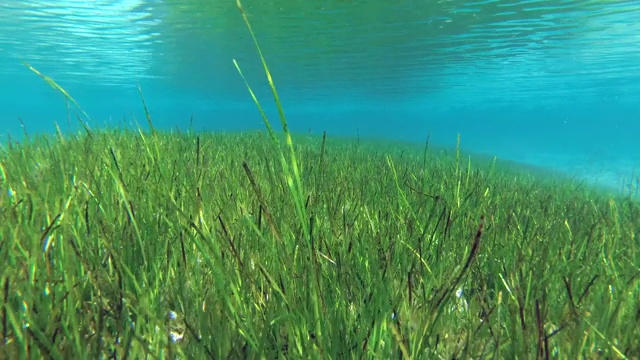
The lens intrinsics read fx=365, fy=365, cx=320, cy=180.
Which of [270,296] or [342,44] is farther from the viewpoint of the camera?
[342,44]

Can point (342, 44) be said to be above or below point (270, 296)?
above

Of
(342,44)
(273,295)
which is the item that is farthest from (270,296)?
(342,44)

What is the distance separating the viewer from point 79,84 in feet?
164

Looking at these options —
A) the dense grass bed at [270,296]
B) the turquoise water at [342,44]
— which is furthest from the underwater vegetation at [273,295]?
the turquoise water at [342,44]

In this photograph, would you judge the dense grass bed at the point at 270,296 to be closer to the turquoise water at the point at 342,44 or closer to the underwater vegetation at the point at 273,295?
the underwater vegetation at the point at 273,295

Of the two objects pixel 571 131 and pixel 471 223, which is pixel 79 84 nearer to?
pixel 471 223

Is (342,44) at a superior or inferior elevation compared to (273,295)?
superior

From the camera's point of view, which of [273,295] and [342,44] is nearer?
[273,295]

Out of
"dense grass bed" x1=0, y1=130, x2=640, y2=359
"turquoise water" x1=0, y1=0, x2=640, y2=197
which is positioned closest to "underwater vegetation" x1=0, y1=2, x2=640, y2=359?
"dense grass bed" x1=0, y1=130, x2=640, y2=359

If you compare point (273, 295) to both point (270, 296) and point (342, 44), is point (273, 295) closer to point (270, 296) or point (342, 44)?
point (270, 296)

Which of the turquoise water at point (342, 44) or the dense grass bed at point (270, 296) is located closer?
the dense grass bed at point (270, 296)

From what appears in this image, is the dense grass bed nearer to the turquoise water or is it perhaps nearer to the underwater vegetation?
the underwater vegetation

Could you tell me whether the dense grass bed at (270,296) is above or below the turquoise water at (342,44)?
below

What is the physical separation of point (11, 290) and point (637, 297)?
8.67 feet
